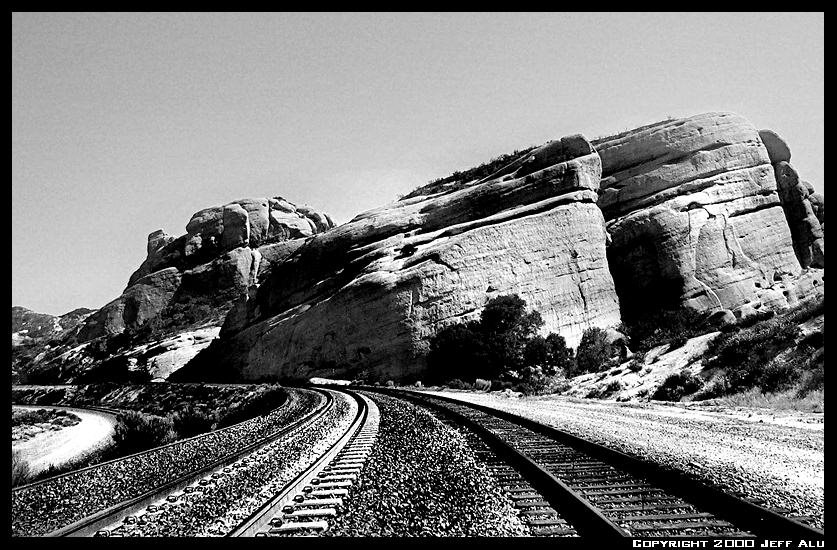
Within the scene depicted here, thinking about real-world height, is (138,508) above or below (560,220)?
below

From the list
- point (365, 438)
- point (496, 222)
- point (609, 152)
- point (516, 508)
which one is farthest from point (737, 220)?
point (516, 508)

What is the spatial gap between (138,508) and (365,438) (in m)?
6.14

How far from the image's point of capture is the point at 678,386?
24859 mm

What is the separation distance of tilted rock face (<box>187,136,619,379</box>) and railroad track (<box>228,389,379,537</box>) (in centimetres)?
4112

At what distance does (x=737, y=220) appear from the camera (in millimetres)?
61031

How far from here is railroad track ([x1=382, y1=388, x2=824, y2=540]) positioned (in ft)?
17.6

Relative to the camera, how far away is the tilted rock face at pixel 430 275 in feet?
175

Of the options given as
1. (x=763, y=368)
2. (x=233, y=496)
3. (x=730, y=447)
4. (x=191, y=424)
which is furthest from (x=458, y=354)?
(x=233, y=496)

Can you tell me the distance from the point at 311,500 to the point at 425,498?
4.03 ft

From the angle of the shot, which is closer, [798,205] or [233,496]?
[233,496]

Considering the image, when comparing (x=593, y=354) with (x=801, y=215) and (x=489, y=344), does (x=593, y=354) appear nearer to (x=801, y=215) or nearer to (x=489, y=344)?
(x=489, y=344)

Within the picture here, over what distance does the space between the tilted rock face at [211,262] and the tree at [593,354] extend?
5990 centimetres

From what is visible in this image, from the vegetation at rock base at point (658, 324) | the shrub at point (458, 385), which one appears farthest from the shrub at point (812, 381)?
the shrub at point (458, 385)

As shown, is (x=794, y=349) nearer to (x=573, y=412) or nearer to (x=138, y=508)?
(x=573, y=412)
